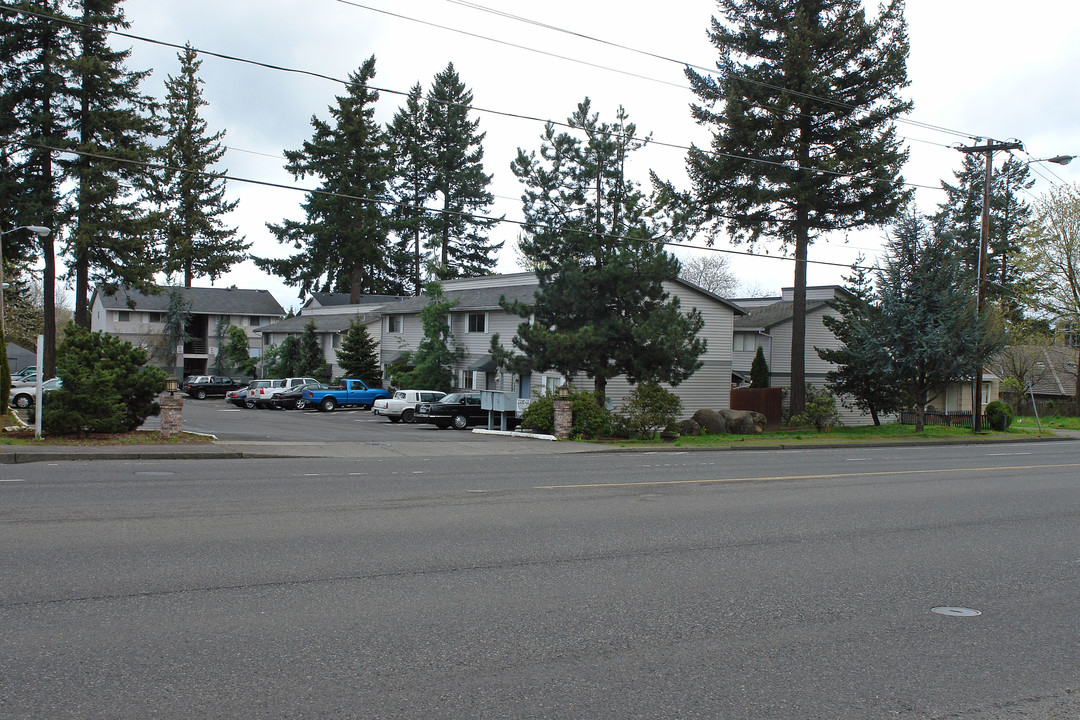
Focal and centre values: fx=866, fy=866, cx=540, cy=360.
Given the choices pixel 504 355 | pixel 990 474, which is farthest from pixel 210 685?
pixel 504 355

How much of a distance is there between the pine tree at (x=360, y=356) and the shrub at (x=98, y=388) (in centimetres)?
2674

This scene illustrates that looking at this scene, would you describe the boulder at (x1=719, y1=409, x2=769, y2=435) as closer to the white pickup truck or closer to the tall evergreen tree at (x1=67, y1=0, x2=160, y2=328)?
the white pickup truck

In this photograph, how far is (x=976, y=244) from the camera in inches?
2729

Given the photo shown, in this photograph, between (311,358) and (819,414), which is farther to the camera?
(311,358)

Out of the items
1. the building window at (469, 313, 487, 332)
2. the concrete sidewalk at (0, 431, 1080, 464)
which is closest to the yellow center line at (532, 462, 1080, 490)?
the concrete sidewalk at (0, 431, 1080, 464)

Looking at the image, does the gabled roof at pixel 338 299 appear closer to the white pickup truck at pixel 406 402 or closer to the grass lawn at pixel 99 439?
the white pickup truck at pixel 406 402

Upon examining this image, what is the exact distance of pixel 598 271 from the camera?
27594 mm

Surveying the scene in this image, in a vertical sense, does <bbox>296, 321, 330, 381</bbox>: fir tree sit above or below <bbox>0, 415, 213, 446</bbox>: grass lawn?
above

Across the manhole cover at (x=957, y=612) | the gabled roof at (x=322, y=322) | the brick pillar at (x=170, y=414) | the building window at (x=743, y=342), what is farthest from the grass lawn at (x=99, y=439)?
the gabled roof at (x=322, y=322)

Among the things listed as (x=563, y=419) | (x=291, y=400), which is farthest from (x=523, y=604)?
(x=291, y=400)

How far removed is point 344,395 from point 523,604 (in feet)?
130

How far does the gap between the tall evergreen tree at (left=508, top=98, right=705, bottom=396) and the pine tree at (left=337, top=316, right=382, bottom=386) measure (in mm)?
23145

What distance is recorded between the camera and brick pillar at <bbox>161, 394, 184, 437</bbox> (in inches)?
853

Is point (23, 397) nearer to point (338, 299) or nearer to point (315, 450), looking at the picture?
point (315, 450)
